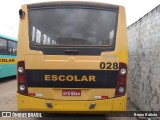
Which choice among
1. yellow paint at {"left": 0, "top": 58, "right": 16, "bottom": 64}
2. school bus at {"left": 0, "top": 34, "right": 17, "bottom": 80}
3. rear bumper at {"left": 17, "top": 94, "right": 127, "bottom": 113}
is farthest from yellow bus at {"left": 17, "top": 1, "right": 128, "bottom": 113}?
yellow paint at {"left": 0, "top": 58, "right": 16, "bottom": 64}

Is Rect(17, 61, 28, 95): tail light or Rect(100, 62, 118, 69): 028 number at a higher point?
Rect(100, 62, 118, 69): 028 number

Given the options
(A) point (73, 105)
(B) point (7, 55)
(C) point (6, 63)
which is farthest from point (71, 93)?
(B) point (7, 55)

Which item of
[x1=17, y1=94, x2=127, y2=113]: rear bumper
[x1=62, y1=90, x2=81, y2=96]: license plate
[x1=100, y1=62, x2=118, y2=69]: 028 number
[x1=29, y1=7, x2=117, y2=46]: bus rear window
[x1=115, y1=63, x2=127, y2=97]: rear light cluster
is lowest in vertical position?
[x1=17, y1=94, x2=127, y2=113]: rear bumper

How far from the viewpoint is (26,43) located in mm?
6969

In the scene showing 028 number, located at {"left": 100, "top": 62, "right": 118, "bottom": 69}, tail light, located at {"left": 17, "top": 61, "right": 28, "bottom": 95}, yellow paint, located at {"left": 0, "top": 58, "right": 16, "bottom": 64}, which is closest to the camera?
028 number, located at {"left": 100, "top": 62, "right": 118, "bottom": 69}

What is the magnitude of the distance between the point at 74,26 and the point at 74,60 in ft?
2.46

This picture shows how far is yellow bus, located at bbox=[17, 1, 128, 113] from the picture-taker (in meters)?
6.80

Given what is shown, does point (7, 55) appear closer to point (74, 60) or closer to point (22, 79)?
point (22, 79)

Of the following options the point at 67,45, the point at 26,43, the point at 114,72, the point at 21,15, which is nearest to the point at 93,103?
the point at 114,72

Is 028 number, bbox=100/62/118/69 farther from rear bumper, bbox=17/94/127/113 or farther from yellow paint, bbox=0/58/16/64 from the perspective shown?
yellow paint, bbox=0/58/16/64

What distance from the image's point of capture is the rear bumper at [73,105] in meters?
6.80

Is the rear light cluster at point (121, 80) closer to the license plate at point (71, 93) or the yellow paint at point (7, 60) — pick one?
the license plate at point (71, 93)

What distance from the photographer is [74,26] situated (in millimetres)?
7016

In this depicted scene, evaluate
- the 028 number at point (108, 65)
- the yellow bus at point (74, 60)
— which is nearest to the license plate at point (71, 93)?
the yellow bus at point (74, 60)
